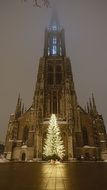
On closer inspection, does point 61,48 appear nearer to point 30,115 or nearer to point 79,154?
point 30,115

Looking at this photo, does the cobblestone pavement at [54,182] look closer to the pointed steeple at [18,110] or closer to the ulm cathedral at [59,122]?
the ulm cathedral at [59,122]

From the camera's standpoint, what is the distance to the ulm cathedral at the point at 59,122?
36.5 meters

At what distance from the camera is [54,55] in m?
53.7

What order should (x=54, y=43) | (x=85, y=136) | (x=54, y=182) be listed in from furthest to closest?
(x=54, y=43), (x=85, y=136), (x=54, y=182)

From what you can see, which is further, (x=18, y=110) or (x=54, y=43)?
(x=54, y=43)


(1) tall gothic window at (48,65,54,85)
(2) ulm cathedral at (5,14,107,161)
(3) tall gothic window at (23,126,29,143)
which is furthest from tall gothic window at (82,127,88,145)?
(1) tall gothic window at (48,65,54,85)

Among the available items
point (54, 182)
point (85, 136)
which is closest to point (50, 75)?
point (85, 136)

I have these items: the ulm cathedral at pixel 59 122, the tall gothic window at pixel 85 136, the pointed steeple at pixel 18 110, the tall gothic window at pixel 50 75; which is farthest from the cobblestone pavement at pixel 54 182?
the tall gothic window at pixel 50 75

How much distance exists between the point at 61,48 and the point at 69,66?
9881mm

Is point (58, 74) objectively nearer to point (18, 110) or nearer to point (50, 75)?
point (50, 75)

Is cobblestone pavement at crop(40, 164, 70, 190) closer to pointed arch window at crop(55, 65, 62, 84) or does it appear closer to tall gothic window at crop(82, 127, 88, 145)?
tall gothic window at crop(82, 127, 88, 145)

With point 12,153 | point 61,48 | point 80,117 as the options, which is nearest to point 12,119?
point 12,153

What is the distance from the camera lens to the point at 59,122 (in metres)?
38.5

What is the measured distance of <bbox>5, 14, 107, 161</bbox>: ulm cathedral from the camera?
36531 mm
